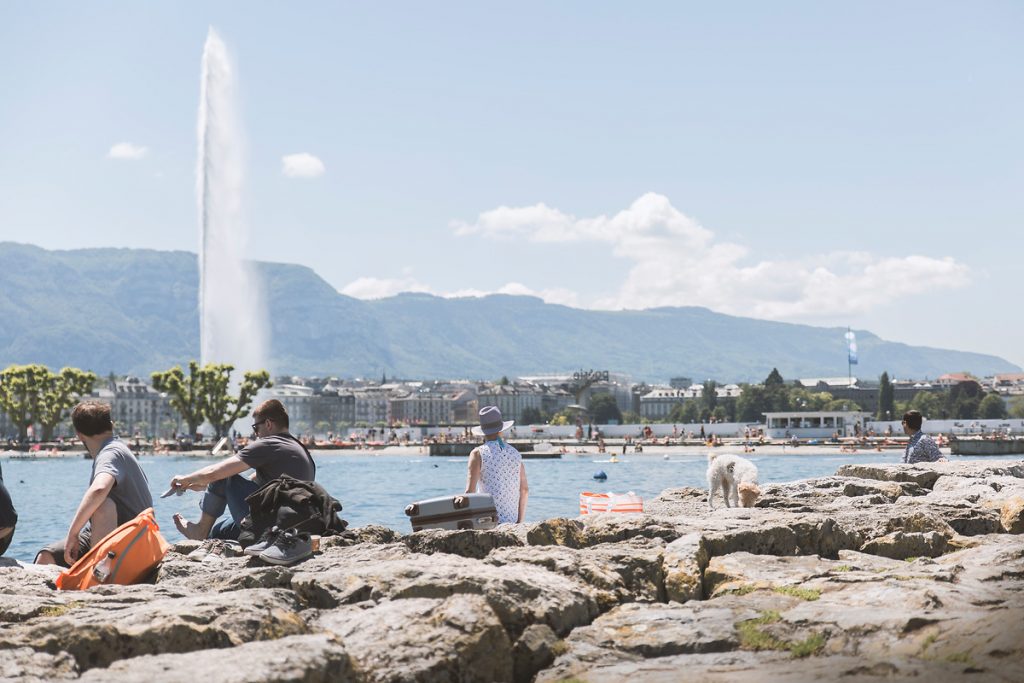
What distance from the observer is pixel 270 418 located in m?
8.74

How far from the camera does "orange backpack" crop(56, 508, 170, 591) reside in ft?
24.2

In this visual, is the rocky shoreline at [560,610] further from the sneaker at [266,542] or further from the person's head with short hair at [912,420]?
the person's head with short hair at [912,420]

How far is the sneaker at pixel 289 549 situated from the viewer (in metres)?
7.38

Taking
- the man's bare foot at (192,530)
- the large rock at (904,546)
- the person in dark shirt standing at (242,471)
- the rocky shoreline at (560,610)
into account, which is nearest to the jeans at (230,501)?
the person in dark shirt standing at (242,471)

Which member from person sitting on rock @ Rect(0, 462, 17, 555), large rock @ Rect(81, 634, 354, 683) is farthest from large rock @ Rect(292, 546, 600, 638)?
person sitting on rock @ Rect(0, 462, 17, 555)

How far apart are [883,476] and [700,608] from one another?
415 inches

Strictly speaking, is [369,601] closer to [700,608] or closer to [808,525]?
[700,608]

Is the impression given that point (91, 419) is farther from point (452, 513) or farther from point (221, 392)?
point (221, 392)

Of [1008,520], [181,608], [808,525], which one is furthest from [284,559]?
[1008,520]

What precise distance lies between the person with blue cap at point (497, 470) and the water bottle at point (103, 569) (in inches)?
131

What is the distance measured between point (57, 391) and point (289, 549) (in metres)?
119

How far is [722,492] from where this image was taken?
517 inches

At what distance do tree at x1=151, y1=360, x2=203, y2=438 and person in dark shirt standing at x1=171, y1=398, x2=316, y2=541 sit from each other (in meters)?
105

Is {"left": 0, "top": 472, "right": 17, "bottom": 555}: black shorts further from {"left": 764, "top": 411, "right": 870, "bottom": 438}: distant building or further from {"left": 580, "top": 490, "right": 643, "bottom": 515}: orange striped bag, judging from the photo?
{"left": 764, "top": 411, "right": 870, "bottom": 438}: distant building
